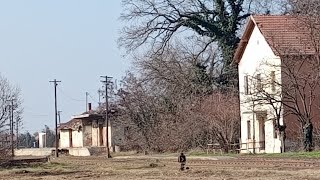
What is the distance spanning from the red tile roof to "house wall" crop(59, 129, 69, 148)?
52634 millimetres

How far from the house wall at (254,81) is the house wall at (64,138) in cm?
5112

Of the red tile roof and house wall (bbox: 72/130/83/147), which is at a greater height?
the red tile roof

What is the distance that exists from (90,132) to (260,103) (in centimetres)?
4879

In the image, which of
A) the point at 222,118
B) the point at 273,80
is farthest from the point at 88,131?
the point at 273,80

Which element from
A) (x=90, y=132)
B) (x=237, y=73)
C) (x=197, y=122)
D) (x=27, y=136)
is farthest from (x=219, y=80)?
(x=27, y=136)

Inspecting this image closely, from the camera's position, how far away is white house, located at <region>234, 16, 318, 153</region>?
54.2 meters

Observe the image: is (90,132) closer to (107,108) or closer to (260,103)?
(107,108)

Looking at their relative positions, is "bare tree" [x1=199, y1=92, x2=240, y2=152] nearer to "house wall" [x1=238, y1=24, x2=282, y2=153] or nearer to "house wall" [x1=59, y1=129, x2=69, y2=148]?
"house wall" [x1=238, y1=24, x2=282, y2=153]

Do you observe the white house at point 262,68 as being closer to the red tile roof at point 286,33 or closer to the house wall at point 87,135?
the red tile roof at point 286,33

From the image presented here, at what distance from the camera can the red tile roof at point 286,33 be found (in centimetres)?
5050

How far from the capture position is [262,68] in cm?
5906

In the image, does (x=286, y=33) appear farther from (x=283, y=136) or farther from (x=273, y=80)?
(x=283, y=136)

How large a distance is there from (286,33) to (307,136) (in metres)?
9.91

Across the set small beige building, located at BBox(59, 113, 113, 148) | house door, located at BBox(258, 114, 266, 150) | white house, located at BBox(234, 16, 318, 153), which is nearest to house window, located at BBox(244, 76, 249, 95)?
white house, located at BBox(234, 16, 318, 153)
